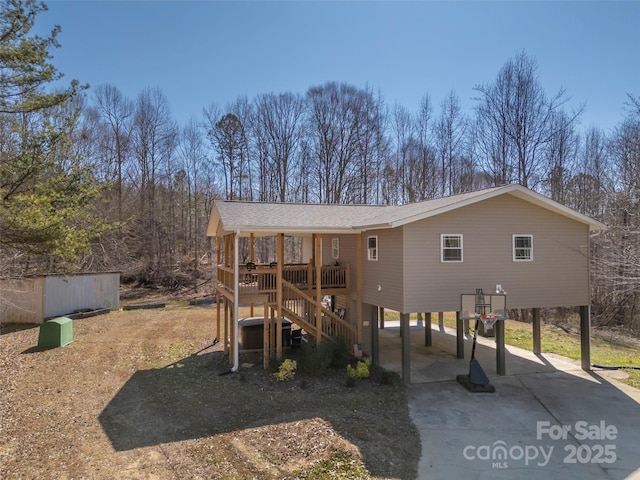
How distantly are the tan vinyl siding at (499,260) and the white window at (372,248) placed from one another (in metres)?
1.70

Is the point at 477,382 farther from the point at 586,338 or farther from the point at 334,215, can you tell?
the point at 334,215

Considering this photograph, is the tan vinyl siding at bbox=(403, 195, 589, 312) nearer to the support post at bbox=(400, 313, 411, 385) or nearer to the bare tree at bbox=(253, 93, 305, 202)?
the support post at bbox=(400, 313, 411, 385)

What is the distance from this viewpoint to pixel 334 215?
44.3 feet

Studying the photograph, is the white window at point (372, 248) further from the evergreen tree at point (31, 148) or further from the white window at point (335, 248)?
the evergreen tree at point (31, 148)

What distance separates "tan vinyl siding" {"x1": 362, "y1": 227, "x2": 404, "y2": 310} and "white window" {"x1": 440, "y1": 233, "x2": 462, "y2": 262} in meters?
1.25

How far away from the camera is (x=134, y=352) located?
515 inches

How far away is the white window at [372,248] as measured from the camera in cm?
1178

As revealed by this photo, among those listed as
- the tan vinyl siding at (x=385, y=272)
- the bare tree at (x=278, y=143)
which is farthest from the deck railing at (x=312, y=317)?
the bare tree at (x=278, y=143)

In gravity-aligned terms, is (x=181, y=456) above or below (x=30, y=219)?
below

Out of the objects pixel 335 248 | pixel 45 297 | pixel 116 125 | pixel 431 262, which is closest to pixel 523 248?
pixel 431 262

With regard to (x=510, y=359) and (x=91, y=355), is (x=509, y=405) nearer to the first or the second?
(x=510, y=359)

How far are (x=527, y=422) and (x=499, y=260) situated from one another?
4.46 metres

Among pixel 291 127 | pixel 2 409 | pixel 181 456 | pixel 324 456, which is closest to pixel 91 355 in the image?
pixel 2 409

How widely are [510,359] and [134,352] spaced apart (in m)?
12.8
